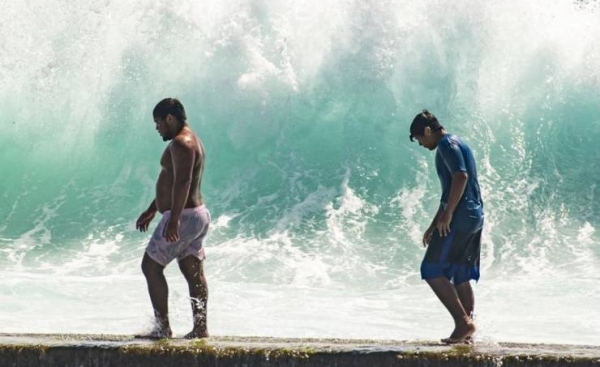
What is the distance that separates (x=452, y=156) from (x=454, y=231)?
0.41m

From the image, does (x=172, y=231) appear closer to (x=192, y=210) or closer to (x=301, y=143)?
(x=192, y=210)

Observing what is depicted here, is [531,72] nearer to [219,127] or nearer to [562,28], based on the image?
[562,28]

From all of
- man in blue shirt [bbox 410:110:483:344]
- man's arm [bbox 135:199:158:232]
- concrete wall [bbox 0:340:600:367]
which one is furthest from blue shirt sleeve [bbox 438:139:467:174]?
man's arm [bbox 135:199:158:232]

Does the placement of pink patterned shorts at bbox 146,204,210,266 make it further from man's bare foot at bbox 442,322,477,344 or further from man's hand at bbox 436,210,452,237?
man's bare foot at bbox 442,322,477,344

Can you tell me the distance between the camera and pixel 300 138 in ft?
57.2

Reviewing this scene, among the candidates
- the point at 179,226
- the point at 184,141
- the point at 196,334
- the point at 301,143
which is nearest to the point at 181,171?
the point at 184,141

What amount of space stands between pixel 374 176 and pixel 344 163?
669mm

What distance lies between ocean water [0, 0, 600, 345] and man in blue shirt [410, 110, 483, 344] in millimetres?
5217

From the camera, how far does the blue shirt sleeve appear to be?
555 cm

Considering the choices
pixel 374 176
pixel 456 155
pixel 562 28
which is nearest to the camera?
pixel 456 155

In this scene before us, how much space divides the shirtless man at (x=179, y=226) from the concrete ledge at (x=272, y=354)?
2.34 feet

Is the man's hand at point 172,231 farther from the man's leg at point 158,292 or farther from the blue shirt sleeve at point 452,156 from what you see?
the blue shirt sleeve at point 452,156

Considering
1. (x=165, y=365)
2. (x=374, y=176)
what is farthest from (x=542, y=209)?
(x=165, y=365)

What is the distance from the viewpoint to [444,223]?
5.52 m
